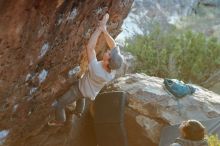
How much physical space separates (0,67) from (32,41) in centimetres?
47

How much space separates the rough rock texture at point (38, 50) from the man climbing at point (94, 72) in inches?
5.6

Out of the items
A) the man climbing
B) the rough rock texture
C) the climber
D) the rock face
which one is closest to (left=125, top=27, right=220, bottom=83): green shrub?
the rock face

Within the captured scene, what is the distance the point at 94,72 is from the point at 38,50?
1.21m

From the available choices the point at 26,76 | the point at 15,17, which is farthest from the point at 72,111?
the point at 15,17

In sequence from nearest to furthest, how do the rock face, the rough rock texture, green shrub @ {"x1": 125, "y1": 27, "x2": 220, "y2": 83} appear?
the rough rock texture, the rock face, green shrub @ {"x1": 125, "y1": 27, "x2": 220, "y2": 83}

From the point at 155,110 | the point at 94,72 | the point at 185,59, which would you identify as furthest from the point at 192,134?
the point at 185,59

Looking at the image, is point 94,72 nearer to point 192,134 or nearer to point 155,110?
point 192,134

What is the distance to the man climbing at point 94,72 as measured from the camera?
6.02 meters

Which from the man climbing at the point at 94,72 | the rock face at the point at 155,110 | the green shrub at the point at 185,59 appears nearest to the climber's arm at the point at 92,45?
the man climbing at the point at 94,72

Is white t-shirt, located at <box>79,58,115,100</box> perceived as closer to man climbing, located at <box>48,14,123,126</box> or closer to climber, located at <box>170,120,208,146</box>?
man climbing, located at <box>48,14,123,126</box>

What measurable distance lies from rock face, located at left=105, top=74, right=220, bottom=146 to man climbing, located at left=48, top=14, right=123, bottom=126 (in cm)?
273

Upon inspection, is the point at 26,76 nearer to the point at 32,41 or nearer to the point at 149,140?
the point at 32,41

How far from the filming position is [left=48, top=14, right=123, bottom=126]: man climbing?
19.7ft

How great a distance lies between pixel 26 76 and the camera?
18.3 ft
